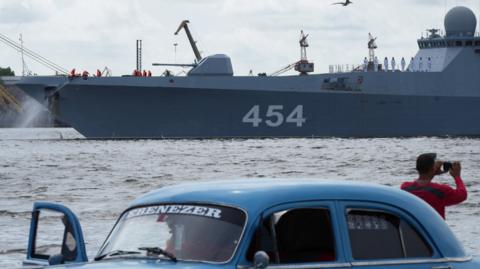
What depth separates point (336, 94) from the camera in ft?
258

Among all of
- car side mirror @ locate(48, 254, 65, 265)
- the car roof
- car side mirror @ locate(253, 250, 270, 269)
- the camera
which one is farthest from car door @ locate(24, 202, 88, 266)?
the camera

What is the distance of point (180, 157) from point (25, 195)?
24176mm

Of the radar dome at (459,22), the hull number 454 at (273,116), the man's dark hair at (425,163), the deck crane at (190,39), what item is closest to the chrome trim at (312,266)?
the man's dark hair at (425,163)

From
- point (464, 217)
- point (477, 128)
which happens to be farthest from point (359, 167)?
point (477, 128)

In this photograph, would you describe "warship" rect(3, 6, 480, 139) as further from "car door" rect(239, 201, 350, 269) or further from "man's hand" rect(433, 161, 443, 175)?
"car door" rect(239, 201, 350, 269)

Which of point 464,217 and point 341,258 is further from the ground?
point 341,258

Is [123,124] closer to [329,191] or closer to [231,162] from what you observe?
[231,162]

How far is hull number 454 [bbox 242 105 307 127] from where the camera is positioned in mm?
79375

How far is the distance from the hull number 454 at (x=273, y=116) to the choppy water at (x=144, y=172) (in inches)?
339

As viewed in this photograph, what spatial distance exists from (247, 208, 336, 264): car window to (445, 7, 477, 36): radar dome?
76.6 metres

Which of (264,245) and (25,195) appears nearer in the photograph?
(264,245)

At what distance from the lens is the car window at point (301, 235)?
19.6 feet

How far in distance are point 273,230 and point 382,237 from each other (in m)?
0.81

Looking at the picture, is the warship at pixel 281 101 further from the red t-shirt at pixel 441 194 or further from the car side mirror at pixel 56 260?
the car side mirror at pixel 56 260
